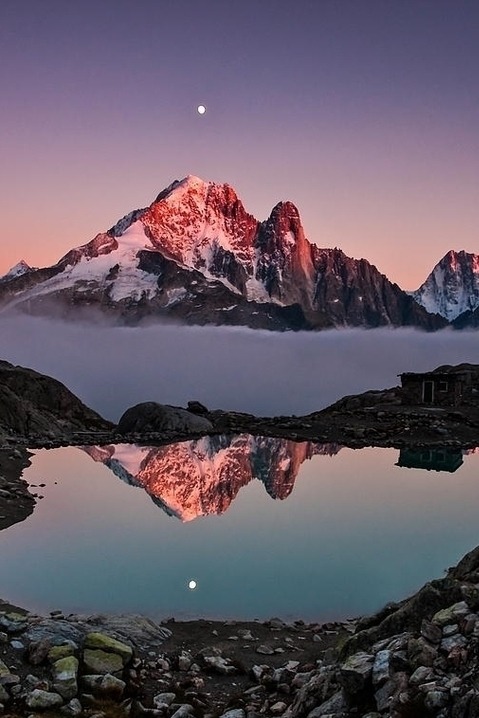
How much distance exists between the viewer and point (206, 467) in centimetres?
4428

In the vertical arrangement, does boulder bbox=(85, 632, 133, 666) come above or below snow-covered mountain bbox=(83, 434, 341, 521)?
below

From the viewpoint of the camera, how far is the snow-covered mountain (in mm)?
35125

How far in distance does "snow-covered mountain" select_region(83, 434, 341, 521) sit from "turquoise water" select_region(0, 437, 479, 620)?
192 mm

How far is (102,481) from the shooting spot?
39.9 metres

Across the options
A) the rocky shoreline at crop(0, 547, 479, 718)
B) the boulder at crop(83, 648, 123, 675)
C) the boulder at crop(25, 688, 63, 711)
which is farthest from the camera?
the boulder at crop(83, 648, 123, 675)

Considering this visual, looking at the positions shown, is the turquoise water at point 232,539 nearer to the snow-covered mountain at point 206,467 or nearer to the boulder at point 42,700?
the snow-covered mountain at point 206,467

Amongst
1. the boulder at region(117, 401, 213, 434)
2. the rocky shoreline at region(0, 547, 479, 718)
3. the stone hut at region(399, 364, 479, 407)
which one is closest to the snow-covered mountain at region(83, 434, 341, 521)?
the boulder at region(117, 401, 213, 434)

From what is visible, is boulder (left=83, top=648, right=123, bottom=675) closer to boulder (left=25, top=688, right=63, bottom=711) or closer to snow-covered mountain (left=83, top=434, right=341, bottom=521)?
boulder (left=25, top=688, right=63, bottom=711)

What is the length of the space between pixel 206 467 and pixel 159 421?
2098 cm

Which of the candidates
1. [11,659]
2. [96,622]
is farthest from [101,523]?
[11,659]

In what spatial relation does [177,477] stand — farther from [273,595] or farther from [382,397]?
[382,397]

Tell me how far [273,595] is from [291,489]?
16.3 meters

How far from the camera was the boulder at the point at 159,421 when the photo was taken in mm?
63625

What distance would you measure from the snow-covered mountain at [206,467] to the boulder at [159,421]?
4064 millimetres
